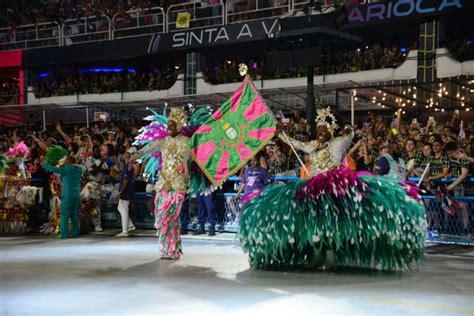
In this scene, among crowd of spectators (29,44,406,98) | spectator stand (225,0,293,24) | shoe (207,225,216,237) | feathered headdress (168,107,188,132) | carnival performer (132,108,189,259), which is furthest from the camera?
spectator stand (225,0,293,24)

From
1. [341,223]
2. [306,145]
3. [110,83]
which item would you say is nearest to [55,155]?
[306,145]

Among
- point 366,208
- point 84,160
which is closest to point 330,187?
point 366,208

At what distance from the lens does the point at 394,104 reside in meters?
20.5

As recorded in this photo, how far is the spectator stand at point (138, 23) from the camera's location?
29250mm

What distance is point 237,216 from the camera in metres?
15.4

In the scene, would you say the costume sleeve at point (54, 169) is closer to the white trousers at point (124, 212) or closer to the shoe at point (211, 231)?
the white trousers at point (124, 212)

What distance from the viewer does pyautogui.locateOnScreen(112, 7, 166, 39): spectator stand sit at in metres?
29.2

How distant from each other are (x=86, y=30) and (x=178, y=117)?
20634mm

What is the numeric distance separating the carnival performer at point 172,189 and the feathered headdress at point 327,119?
2001 millimetres

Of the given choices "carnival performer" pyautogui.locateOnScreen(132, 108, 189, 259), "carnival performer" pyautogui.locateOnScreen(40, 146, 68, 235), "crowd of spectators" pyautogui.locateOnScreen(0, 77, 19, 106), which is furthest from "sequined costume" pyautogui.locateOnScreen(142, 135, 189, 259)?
"crowd of spectators" pyautogui.locateOnScreen(0, 77, 19, 106)

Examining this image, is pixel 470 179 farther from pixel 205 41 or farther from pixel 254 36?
pixel 205 41

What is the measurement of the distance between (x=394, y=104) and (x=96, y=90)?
514 inches

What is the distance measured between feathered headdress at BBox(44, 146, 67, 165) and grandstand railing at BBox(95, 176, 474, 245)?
185 centimetres

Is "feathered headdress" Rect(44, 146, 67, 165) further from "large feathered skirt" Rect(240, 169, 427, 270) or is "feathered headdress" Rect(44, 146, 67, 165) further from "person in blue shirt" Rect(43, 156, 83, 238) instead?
"large feathered skirt" Rect(240, 169, 427, 270)
